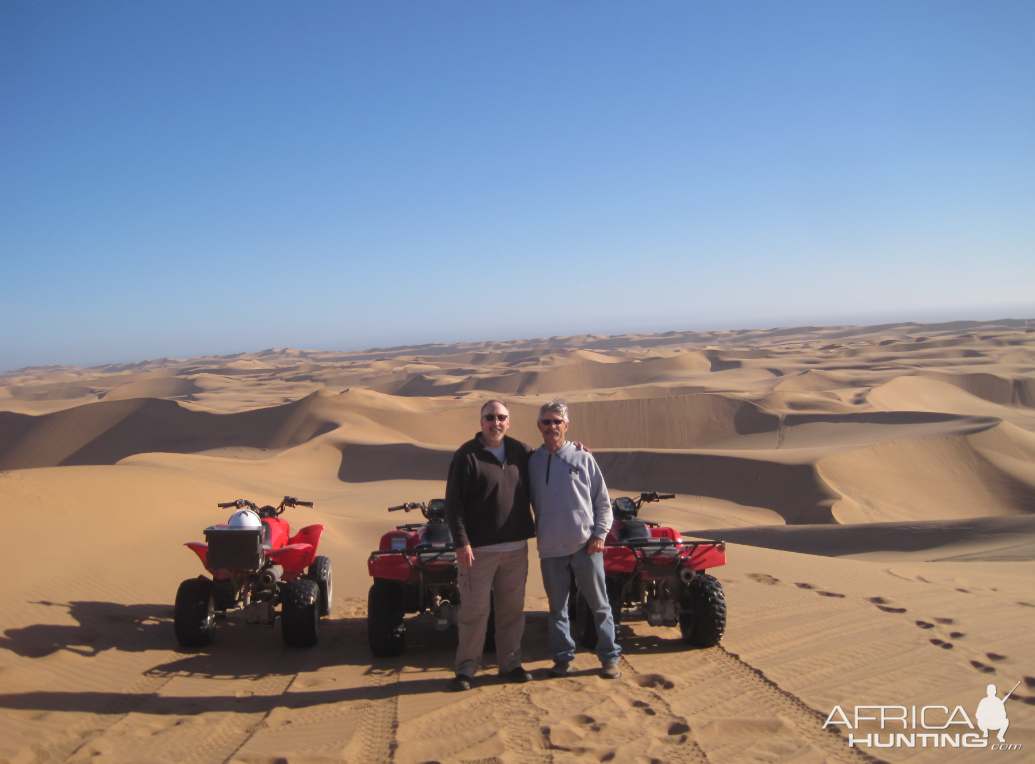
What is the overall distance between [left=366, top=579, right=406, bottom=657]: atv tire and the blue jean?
1.24 meters

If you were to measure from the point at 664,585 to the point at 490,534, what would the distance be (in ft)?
5.69

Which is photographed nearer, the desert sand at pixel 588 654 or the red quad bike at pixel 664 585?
the desert sand at pixel 588 654

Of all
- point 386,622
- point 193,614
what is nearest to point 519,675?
point 386,622

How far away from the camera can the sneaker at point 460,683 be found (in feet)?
14.1

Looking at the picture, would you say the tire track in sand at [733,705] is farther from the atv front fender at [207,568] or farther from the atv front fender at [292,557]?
the atv front fender at [207,568]

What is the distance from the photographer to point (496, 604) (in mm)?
4398

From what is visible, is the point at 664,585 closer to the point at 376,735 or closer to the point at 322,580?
the point at 376,735

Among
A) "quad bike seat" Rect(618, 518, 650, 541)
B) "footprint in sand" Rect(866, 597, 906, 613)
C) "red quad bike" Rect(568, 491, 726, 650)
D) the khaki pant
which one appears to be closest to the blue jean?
the khaki pant

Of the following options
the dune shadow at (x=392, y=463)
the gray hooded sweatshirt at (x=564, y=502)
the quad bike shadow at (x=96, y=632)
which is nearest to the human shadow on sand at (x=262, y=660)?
the quad bike shadow at (x=96, y=632)

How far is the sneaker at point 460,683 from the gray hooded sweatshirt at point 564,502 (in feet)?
3.10

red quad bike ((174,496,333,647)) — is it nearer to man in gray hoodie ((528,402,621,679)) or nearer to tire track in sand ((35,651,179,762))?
tire track in sand ((35,651,179,762))

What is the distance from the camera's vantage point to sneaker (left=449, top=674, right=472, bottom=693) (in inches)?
Result: 170

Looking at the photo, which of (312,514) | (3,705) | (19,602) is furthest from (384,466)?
(3,705)

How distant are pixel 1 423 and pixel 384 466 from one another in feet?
91.2
